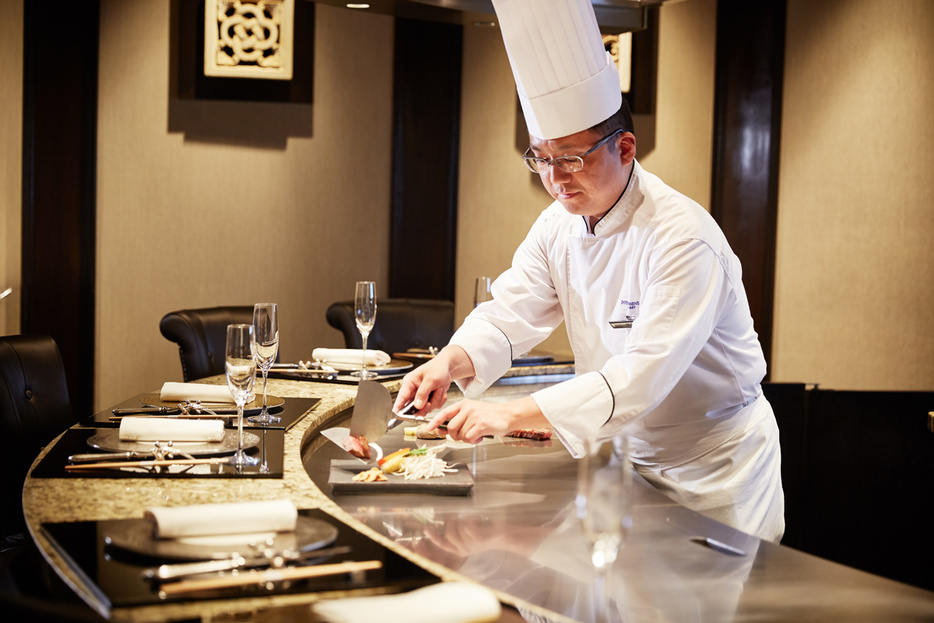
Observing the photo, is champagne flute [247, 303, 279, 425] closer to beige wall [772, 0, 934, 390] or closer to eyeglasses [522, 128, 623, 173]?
eyeglasses [522, 128, 623, 173]

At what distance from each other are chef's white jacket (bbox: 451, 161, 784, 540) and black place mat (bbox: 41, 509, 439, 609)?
68cm

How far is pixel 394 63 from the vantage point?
502cm

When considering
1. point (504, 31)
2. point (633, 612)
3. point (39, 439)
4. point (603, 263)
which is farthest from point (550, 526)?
point (39, 439)

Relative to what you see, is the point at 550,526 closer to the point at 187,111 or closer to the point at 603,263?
the point at 603,263

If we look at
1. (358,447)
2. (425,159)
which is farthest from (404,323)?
(358,447)

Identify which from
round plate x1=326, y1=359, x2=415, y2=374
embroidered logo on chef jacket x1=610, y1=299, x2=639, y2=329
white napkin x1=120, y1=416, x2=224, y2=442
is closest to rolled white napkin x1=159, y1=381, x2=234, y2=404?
white napkin x1=120, y1=416, x2=224, y2=442

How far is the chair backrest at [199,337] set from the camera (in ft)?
10.3

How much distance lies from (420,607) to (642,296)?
4.12 ft

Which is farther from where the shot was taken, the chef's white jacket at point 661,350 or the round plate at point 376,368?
the round plate at point 376,368

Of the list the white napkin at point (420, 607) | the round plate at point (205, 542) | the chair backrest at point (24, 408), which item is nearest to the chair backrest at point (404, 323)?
the chair backrest at point (24, 408)

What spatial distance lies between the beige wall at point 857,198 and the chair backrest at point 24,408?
373cm

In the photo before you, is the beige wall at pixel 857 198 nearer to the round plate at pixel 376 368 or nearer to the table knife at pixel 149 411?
the round plate at pixel 376 368

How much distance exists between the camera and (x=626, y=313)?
7.15 feet

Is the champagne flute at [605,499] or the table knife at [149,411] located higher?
the champagne flute at [605,499]
